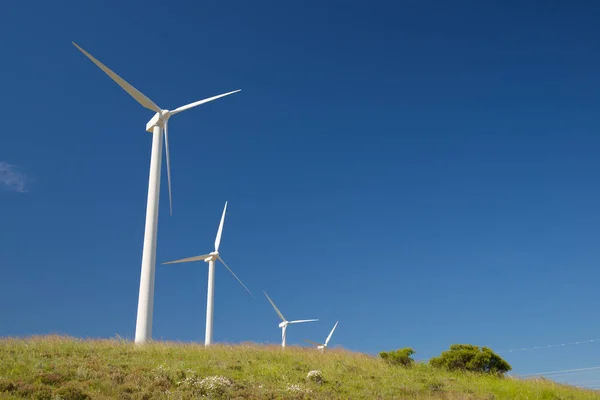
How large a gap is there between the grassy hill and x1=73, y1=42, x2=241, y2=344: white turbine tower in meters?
1.98

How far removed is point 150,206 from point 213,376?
13733mm

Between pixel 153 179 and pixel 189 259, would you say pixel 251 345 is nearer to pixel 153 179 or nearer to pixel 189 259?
pixel 153 179

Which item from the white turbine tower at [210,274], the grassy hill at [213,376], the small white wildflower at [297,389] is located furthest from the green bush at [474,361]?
the white turbine tower at [210,274]

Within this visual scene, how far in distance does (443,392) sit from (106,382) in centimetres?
1316

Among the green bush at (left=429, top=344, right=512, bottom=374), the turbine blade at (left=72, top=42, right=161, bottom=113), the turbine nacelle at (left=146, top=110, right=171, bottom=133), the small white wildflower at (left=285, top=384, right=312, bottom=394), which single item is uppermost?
the turbine blade at (left=72, top=42, right=161, bottom=113)

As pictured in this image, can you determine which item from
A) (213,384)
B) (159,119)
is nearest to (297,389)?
(213,384)

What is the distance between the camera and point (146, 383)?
18.6m

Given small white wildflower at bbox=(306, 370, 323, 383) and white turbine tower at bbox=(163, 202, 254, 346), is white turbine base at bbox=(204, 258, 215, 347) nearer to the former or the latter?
white turbine tower at bbox=(163, 202, 254, 346)

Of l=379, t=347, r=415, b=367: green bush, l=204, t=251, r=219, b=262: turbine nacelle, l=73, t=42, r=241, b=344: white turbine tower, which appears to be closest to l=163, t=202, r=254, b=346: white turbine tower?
l=204, t=251, r=219, b=262: turbine nacelle

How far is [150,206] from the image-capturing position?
31.5 metres

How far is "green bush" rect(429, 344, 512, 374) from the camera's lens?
27891 mm

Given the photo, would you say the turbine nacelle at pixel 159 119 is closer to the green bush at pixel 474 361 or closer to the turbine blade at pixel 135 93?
the turbine blade at pixel 135 93

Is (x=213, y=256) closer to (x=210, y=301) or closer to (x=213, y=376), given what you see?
(x=210, y=301)

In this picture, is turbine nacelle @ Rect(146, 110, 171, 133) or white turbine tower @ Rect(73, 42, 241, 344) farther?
turbine nacelle @ Rect(146, 110, 171, 133)
